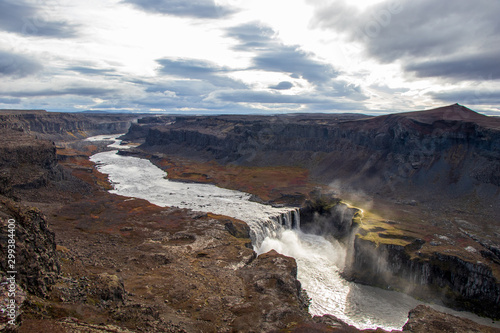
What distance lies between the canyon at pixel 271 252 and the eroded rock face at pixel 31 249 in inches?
4.7

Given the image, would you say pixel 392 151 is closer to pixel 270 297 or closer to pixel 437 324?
pixel 437 324

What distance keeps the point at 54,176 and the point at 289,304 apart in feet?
224

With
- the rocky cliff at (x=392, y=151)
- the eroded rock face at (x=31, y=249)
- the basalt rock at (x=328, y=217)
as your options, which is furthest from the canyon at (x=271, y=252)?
the rocky cliff at (x=392, y=151)

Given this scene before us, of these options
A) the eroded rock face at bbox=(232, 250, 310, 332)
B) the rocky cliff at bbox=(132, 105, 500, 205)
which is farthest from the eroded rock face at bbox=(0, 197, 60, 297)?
the rocky cliff at bbox=(132, 105, 500, 205)

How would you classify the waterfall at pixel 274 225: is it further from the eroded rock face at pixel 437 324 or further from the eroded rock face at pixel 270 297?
the eroded rock face at pixel 437 324

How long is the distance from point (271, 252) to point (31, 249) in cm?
3002

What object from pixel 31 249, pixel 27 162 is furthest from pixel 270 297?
pixel 27 162

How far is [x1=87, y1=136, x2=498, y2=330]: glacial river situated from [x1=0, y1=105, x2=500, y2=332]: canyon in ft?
9.29

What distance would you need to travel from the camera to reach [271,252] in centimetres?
4388

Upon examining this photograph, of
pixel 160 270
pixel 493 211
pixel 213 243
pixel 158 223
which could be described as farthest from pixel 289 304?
pixel 493 211

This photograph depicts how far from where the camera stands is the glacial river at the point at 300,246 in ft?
126

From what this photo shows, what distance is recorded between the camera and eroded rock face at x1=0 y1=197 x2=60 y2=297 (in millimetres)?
18500

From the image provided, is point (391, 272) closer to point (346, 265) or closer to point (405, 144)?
point (346, 265)

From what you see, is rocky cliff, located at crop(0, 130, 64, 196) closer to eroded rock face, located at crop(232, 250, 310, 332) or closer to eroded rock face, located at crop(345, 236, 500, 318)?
eroded rock face, located at crop(232, 250, 310, 332)
